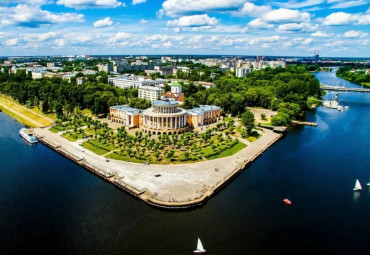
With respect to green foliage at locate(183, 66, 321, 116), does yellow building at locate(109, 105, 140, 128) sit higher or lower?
lower

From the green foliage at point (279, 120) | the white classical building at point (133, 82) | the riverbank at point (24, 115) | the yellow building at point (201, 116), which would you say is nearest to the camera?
the yellow building at point (201, 116)

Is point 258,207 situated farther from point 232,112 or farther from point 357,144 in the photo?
point 232,112

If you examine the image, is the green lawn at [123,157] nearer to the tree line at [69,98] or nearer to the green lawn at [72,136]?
the green lawn at [72,136]

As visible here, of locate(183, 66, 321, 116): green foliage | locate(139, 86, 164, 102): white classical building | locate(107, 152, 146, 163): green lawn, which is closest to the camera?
locate(107, 152, 146, 163): green lawn

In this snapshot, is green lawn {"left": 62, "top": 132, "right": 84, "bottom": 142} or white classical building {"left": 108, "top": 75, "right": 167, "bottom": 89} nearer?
green lawn {"left": 62, "top": 132, "right": 84, "bottom": 142}

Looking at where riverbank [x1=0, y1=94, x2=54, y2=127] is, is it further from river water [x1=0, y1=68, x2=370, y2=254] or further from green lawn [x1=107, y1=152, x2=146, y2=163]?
green lawn [x1=107, y1=152, x2=146, y2=163]

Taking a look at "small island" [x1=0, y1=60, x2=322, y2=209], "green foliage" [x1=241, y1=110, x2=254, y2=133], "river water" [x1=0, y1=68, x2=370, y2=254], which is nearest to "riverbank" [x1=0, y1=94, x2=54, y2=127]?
"small island" [x1=0, y1=60, x2=322, y2=209]

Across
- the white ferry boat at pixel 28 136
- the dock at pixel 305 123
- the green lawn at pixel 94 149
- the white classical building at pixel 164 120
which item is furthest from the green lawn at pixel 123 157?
the dock at pixel 305 123
